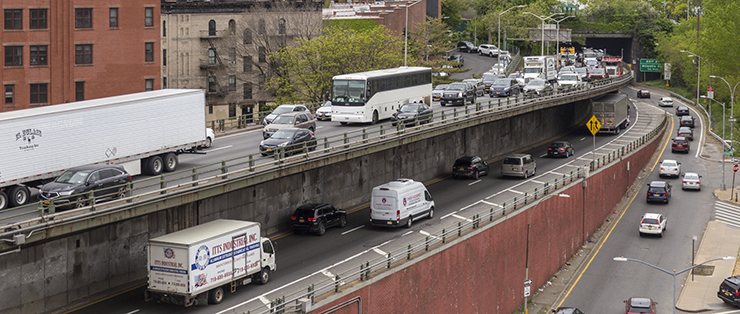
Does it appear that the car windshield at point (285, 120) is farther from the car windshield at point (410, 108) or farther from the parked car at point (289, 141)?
the car windshield at point (410, 108)

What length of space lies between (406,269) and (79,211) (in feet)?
43.8

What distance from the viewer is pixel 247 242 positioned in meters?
30.6

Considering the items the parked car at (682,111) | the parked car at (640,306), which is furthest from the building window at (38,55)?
the parked car at (682,111)

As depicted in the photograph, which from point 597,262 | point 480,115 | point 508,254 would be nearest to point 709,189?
point 597,262

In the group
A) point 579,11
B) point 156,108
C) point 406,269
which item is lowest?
point 406,269

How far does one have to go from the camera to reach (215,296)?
29266 millimetres

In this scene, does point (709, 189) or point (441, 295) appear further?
point (709, 189)

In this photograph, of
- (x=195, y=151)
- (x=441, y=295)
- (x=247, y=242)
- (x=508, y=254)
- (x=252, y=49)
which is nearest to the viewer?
(x=247, y=242)

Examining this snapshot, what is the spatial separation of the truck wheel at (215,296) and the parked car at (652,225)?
37.9 m

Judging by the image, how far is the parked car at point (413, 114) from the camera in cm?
4906

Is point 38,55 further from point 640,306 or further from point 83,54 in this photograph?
point 640,306

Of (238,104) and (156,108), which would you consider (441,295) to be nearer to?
(156,108)

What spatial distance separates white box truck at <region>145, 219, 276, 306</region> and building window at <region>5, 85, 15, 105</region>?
30.6m

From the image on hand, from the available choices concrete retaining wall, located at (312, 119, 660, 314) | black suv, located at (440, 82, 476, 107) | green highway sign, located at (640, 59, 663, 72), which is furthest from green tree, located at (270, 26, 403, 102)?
green highway sign, located at (640, 59, 663, 72)
